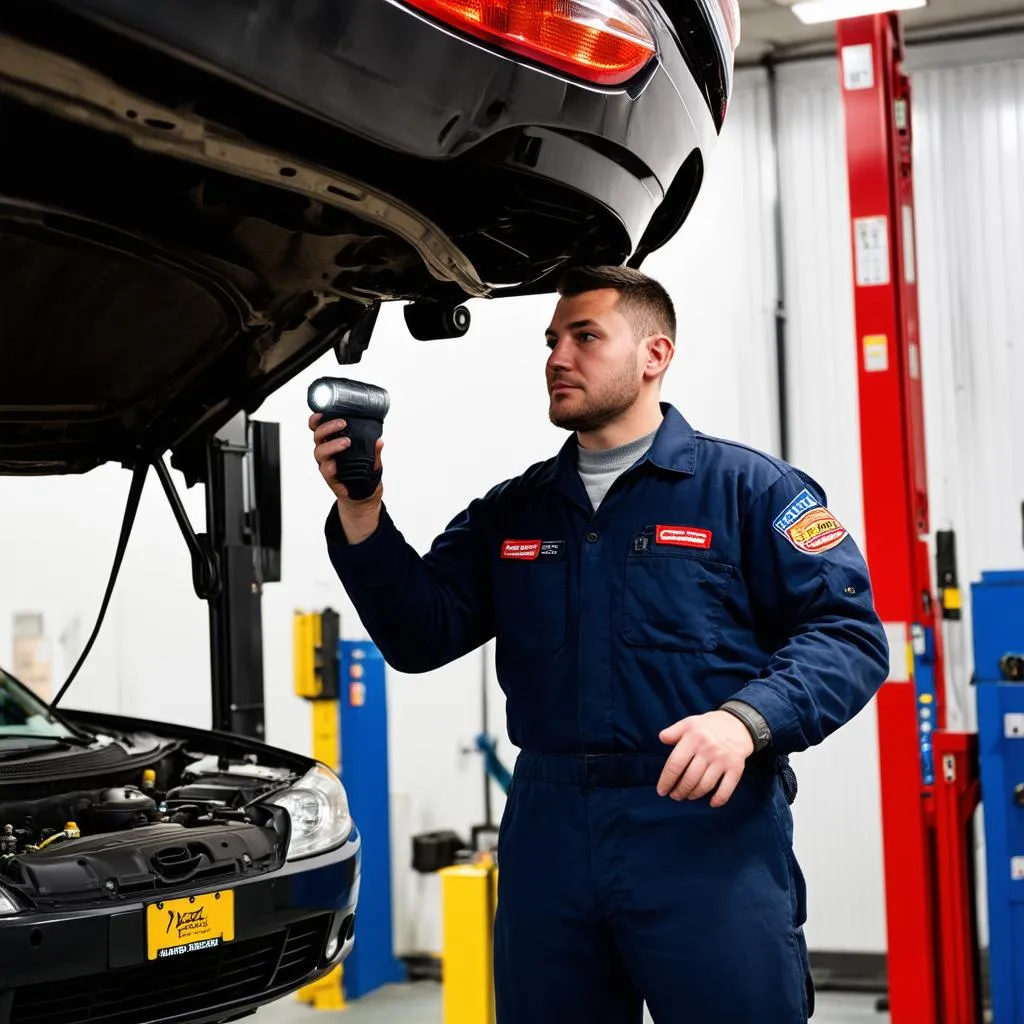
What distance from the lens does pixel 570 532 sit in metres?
2.06

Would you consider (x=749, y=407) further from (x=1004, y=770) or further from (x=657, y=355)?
(x=657, y=355)

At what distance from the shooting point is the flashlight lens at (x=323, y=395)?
1961 millimetres

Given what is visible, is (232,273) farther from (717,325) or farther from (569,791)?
(717,325)

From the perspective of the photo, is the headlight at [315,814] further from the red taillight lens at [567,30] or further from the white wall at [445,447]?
the white wall at [445,447]

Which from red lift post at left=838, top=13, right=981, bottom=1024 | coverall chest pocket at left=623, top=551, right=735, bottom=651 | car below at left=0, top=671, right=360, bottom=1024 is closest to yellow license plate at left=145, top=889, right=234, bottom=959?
car below at left=0, top=671, right=360, bottom=1024

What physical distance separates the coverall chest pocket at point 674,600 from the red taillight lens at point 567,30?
69cm

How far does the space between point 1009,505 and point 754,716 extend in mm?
3766

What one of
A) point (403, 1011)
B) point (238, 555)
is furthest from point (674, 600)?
point (403, 1011)

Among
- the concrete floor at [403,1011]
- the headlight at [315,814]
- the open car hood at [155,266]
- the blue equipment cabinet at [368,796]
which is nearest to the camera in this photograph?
the open car hood at [155,266]

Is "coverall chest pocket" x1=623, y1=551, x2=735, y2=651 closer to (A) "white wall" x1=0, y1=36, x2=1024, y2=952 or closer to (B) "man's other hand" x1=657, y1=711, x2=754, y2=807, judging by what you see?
(B) "man's other hand" x1=657, y1=711, x2=754, y2=807

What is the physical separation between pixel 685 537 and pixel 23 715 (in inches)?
67.9

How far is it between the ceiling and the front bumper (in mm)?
3833

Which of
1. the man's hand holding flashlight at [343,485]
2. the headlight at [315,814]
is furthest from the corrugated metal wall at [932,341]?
the man's hand holding flashlight at [343,485]

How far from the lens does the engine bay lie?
7.06 feet
